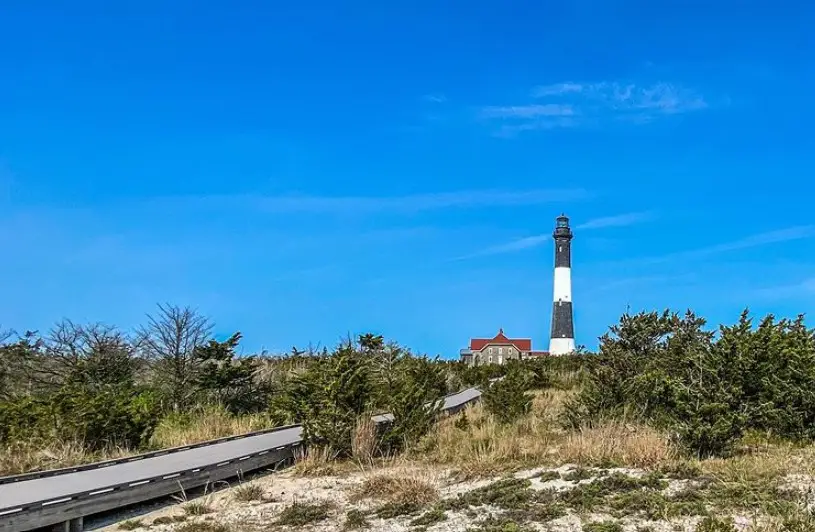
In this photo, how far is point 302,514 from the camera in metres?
7.32

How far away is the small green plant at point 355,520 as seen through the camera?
6.87 metres

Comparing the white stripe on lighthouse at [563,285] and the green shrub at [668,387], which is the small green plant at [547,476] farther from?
the white stripe on lighthouse at [563,285]

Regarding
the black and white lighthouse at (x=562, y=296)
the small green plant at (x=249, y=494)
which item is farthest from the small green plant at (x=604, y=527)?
the black and white lighthouse at (x=562, y=296)

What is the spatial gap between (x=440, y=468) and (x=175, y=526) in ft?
12.0

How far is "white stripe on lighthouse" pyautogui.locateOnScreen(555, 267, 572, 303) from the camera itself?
58656 millimetres

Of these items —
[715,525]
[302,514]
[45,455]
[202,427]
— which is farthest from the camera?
[202,427]

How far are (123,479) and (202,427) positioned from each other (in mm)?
5277

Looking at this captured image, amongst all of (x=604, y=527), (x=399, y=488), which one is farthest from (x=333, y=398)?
(x=604, y=527)

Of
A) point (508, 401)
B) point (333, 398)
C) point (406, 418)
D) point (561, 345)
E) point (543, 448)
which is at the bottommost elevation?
point (543, 448)

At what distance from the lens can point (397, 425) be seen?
432 inches

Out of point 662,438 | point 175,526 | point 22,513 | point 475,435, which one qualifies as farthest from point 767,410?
point 22,513

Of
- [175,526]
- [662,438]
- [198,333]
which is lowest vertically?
[175,526]

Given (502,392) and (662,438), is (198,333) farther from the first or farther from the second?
(662,438)

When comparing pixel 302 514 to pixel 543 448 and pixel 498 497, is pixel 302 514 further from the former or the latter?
pixel 543 448
